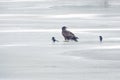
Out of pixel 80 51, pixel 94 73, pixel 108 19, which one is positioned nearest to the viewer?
pixel 94 73

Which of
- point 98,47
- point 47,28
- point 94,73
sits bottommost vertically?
point 94,73

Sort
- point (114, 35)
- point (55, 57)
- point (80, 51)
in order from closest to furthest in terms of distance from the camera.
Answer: point (55, 57) → point (80, 51) → point (114, 35)

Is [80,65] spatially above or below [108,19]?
below

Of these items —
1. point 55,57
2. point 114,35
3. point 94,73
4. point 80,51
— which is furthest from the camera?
point 114,35

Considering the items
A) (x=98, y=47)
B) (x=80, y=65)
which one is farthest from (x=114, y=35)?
(x=80, y=65)

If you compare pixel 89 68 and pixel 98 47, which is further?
pixel 98 47

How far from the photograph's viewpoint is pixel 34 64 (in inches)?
488

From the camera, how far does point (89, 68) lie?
38.6 feet

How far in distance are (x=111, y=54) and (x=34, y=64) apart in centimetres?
215

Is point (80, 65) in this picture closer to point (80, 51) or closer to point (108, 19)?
point (80, 51)

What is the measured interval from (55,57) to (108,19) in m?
12.5

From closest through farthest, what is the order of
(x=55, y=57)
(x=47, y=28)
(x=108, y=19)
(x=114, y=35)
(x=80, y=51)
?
(x=55, y=57) → (x=80, y=51) → (x=114, y=35) → (x=47, y=28) → (x=108, y=19)

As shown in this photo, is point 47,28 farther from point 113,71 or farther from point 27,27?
point 113,71

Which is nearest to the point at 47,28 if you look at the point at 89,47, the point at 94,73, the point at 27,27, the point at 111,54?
the point at 27,27
